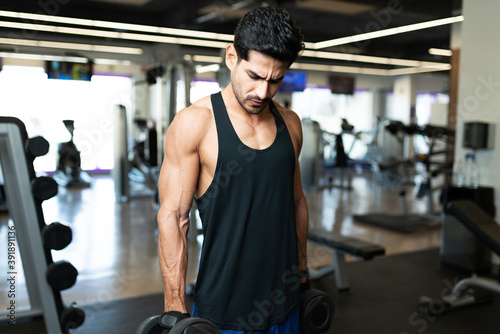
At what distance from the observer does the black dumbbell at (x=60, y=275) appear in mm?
1925

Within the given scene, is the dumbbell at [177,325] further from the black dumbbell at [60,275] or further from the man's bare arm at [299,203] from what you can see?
the black dumbbell at [60,275]

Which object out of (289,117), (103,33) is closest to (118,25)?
(103,33)

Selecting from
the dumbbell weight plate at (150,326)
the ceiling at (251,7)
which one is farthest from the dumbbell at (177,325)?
the ceiling at (251,7)

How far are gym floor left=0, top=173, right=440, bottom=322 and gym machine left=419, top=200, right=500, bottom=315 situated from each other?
3.48 ft

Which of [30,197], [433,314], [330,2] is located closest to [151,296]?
[30,197]

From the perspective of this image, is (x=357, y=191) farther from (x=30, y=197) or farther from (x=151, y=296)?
(x=30, y=197)

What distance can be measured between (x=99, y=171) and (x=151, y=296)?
698cm

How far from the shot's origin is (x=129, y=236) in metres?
4.30

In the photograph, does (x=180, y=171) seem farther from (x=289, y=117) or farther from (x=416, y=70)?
(x=416, y=70)

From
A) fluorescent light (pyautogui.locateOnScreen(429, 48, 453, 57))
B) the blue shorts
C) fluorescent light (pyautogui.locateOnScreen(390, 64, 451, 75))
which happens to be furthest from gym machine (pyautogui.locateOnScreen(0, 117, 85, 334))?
fluorescent light (pyautogui.locateOnScreen(390, 64, 451, 75))

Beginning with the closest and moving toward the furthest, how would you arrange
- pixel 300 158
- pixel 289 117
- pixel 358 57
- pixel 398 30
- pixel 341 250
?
1. pixel 289 117
2. pixel 341 250
3. pixel 398 30
4. pixel 300 158
5. pixel 358 57

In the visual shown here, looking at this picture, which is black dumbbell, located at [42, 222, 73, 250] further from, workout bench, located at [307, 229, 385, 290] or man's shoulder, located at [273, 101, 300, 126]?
workout bench, located at [307, 229, 385, 290]

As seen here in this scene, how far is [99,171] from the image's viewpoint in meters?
9.31

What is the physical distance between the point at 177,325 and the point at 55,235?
3.96 ft
